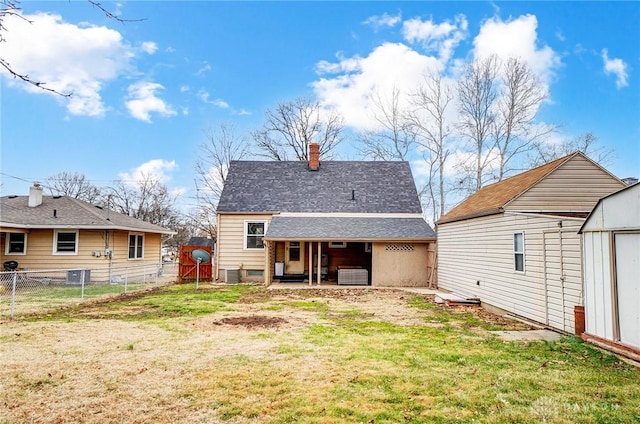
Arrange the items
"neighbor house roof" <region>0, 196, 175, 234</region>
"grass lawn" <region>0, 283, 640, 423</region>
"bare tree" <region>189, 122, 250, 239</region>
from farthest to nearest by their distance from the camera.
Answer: "bare tree" <region>189, 122, 250, 239</region> → "neighbor house roof" <region>0, 196, 175, 234</region> → "grass lawn" <region>0, 283, 640, 423</region>

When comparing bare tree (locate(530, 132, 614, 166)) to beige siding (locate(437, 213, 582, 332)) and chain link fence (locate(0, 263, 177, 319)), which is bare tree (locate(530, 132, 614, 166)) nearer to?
beige siding (locate(437, 213, 582, 332))

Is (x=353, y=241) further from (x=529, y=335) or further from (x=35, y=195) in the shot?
(x=35, y=195)

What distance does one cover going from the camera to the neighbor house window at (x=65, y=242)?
16.7 metres

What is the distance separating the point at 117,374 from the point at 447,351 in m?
4.78

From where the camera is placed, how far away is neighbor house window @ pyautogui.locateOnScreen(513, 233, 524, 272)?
905cm

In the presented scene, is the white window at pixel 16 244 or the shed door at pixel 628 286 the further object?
the white window at pixel 16 244

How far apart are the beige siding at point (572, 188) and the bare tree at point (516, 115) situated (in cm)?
1533

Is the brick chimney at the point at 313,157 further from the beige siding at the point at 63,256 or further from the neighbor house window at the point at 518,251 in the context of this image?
the neighbor house window at the point at 518,251

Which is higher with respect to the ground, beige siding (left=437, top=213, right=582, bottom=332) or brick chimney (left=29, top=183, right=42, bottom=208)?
brick chimney (left=29, top=183, right=42, bottom=208)

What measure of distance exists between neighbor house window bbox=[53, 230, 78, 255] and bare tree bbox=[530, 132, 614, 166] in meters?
26.3

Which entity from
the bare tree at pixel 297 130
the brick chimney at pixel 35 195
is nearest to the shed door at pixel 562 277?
the brick chimney at pixel 35 195

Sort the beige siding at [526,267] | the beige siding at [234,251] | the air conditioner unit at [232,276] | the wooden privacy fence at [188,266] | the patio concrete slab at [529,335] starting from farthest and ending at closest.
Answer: the wooden privacy fence at [188,266]
the beige siding at [234,251]
the air conditioner unit at [232,276]
the beige siding at [526,267]
the patio concrete slab at [529,335]

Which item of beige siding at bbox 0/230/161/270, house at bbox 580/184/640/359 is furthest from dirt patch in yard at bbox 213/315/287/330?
beige siding at bbox 0/230/161/270

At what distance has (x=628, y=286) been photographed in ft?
18.7
